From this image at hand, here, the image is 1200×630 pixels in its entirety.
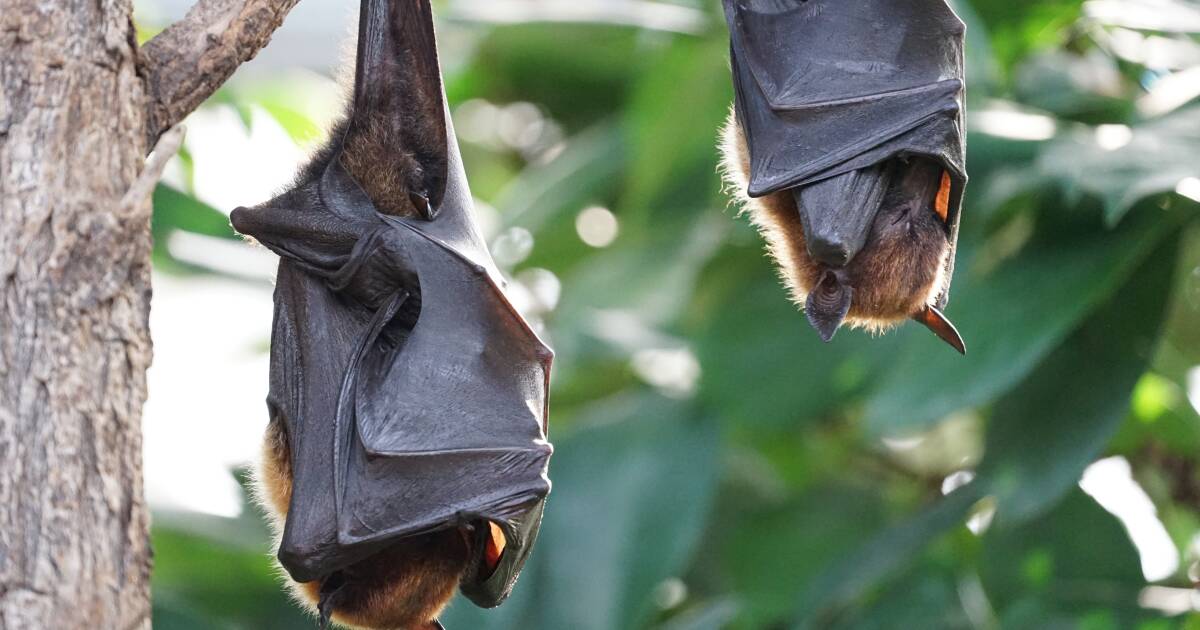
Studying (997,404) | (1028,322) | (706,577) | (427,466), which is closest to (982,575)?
(997,404)

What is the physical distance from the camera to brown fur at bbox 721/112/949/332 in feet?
7.29

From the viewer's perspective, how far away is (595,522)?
4.56m

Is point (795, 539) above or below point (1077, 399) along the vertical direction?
below

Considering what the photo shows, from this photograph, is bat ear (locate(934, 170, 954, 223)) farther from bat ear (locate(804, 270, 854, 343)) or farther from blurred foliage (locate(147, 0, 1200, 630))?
blurred foliage (locate(147, 0, 1200, 630))

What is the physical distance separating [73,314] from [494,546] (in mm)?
875

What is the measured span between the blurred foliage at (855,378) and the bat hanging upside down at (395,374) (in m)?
1.46

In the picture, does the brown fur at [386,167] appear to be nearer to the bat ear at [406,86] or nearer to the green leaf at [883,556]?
the bat ear at [406,86]

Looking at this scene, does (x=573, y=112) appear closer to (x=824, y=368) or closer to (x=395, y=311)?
(x=824, y=368)

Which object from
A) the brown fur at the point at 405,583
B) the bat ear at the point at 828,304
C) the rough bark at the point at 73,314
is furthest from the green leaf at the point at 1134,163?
the rough bark at the point at 73,314

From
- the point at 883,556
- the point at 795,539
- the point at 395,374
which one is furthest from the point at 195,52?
the point at 795,539

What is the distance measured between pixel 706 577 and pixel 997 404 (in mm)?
2114

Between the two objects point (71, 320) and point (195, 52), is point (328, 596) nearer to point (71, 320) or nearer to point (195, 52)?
point (71, 320)

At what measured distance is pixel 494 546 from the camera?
7.80ft

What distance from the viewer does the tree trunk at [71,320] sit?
5.81 feet
